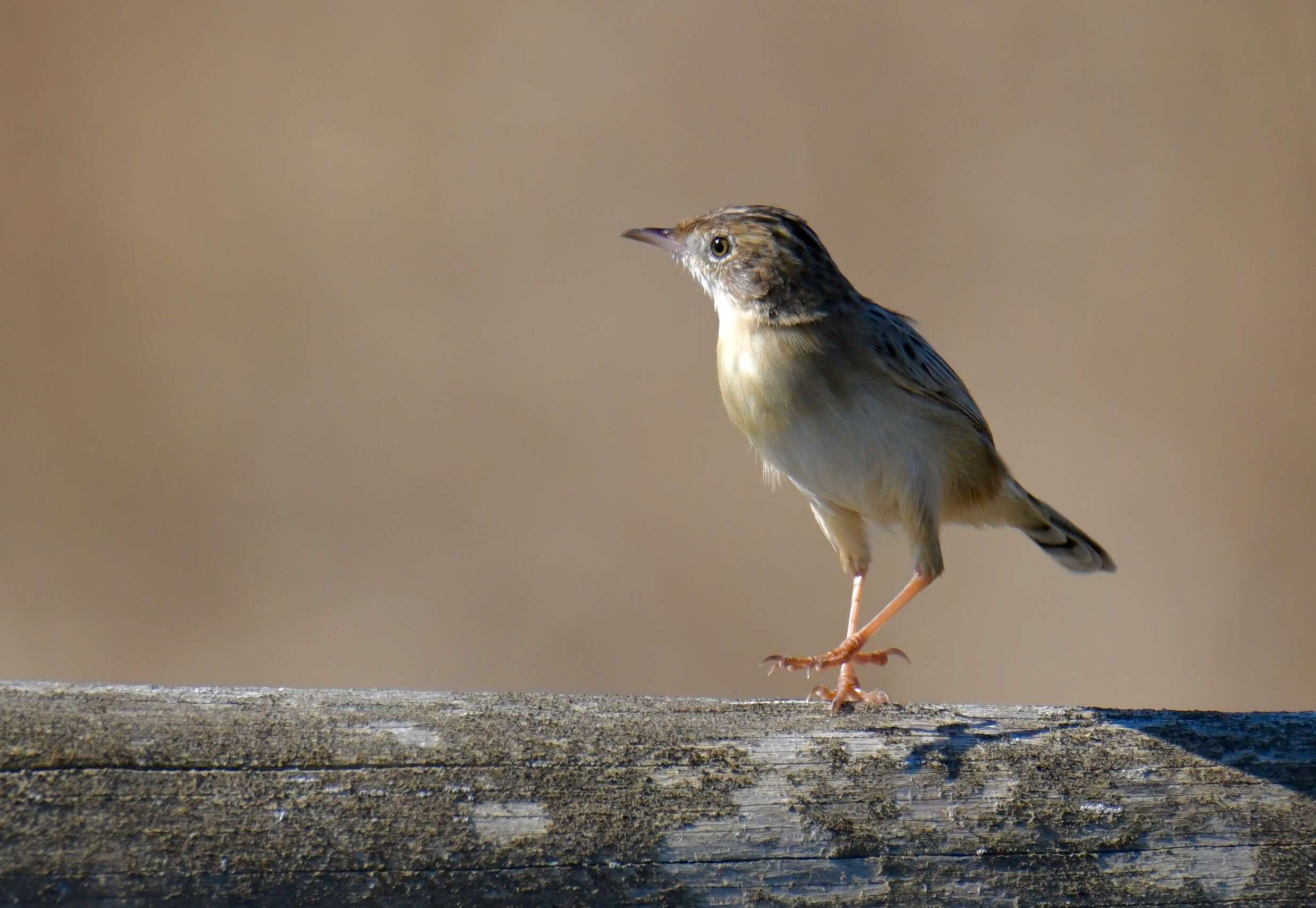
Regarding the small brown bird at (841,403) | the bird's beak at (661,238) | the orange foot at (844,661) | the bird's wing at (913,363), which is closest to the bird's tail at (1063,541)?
the small brown bird at (841,403)

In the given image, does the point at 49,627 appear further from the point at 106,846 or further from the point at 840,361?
the point at 106,846

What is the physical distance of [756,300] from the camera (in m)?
4.64

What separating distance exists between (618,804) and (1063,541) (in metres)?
3.58

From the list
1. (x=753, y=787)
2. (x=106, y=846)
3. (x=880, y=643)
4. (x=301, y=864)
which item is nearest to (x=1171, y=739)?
(x=753, y=787)

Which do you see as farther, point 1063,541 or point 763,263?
point 1063,541

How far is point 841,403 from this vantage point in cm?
437

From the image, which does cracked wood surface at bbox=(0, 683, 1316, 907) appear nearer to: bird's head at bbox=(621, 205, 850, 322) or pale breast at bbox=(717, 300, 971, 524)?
pale breast at bbox=(717, 300, 971, 524)

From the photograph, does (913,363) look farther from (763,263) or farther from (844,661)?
(844,661)

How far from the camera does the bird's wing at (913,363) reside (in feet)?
14.8

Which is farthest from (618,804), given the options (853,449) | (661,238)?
(661,238)

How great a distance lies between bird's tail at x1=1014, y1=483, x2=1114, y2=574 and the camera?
5.14 meters

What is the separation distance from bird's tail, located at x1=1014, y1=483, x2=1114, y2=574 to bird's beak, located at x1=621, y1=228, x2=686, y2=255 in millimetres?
1666

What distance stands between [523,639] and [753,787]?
5059 millimetres

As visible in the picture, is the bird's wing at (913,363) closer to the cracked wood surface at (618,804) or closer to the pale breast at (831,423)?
the pale breast at (831,423)
